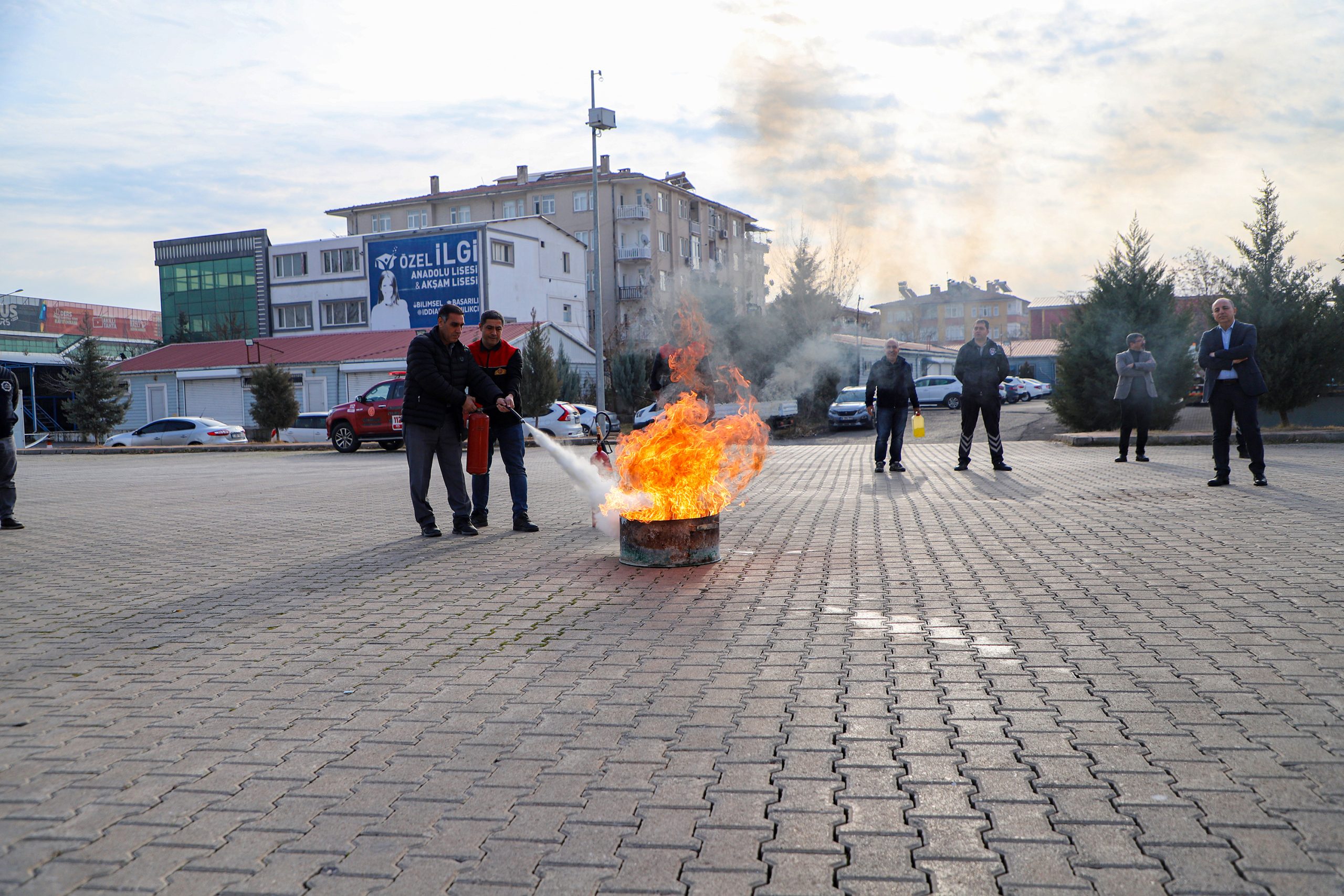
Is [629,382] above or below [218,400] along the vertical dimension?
above

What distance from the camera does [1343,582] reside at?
5.78 metres

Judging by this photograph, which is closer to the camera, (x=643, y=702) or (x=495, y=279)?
(x=643, y=702)

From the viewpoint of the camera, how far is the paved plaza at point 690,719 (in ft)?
8.60

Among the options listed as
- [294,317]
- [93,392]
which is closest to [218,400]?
[93,392]

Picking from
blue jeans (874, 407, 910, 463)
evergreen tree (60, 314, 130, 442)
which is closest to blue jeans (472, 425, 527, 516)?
blue jeans (874, 407, 910, 463)

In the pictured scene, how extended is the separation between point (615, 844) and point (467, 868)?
0.40m

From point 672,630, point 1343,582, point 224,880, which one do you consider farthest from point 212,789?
point 1343,582

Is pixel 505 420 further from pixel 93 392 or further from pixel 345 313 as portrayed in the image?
pixel 345 313

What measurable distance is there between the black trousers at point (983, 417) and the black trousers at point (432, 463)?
747cm

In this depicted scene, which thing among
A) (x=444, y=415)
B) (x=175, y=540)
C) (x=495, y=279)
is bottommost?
(x=175, y=540)

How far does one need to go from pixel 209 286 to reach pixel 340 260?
50.6ft

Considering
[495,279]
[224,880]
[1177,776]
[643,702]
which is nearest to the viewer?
[224,880]

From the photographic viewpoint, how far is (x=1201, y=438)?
18328 millimetres

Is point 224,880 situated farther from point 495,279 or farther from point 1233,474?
point 495,279
